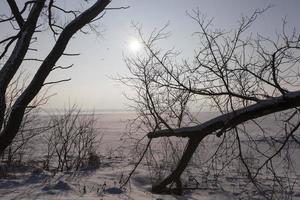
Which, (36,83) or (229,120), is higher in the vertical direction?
(36,83)

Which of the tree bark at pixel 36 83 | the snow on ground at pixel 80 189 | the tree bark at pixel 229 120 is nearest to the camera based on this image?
the tree bark at pixel 36 83

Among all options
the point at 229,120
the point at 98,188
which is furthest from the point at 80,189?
the point at 229,120

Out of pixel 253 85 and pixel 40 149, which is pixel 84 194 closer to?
pixel 253 85

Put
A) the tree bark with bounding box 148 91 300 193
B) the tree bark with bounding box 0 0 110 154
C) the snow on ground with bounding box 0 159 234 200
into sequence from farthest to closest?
the snow on ground with bounding box 0 159 234 200 < the tree bark with bounding box 148 91 300 193 < the tree bark with bounding box 0 0 110 154

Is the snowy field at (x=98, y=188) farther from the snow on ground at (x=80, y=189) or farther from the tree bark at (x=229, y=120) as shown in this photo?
the tree bark at (x=229, y=120)

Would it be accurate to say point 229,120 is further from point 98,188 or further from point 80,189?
point 80,189

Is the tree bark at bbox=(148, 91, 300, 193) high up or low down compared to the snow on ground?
up

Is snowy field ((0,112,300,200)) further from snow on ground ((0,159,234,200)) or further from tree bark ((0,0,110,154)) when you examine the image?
tree bark ((0,0,110,154))

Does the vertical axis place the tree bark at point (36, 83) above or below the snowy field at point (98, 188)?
above

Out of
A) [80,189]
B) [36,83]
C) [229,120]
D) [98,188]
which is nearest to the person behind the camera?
[36,83]

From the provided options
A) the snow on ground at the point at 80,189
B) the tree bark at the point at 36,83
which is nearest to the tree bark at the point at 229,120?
the snow on ground at the point at 80,189

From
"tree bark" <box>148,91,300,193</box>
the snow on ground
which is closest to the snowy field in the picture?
the snow on ground

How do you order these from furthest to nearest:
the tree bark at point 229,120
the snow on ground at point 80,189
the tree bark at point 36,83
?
the snow on ground at point 80,189
the tree bark at point 229,120
the tree bark at point 36,83

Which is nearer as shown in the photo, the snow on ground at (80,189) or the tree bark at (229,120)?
the tree bark at (229,120)
